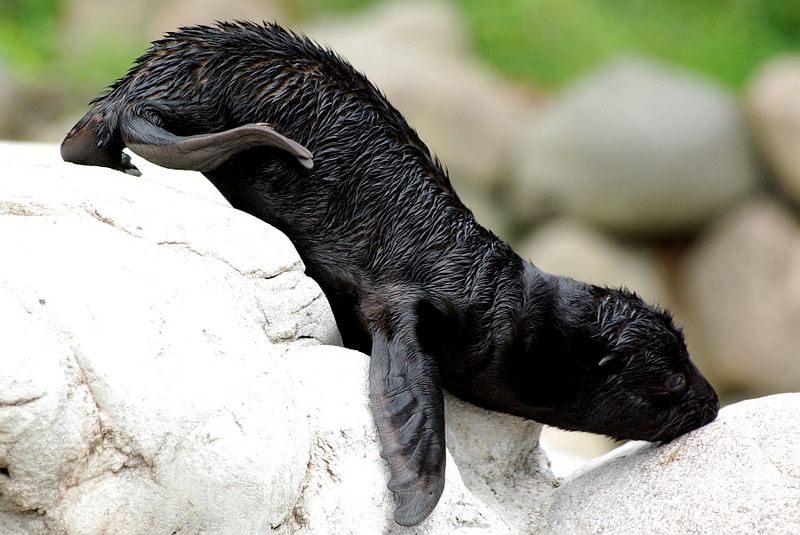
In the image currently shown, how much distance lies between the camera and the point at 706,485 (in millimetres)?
3854

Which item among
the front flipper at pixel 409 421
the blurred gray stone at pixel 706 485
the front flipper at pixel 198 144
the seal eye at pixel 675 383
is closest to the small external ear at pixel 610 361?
the seal eye at pixel 675 383

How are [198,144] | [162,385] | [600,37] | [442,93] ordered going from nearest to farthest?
[162,385]
[198,144]
[442,93]
[600,37]

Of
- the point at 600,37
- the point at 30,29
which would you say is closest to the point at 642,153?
the point at 600,37

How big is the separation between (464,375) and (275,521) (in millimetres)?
1249

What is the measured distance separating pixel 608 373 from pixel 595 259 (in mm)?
7464

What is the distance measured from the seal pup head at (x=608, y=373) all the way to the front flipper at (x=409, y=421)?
0.55m

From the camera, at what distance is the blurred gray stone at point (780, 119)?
1130 cm

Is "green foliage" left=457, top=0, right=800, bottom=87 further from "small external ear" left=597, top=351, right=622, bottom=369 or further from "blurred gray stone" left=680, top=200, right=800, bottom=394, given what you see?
"small external ear" left=597, top=351, right=622, bottom=369

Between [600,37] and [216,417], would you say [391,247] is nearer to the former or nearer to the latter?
[216,417]

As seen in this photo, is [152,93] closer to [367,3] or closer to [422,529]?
[422,529]

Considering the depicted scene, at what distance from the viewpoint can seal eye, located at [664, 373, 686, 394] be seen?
439 centimetres

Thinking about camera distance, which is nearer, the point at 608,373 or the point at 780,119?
the point at 608,373

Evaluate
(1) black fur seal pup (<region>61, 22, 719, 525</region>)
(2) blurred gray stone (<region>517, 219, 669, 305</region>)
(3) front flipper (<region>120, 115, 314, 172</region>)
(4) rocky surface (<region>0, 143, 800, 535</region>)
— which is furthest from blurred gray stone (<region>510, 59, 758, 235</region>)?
(3) front flipper (<region>120, 115, 314, 172</region>)

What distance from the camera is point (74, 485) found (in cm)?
299
